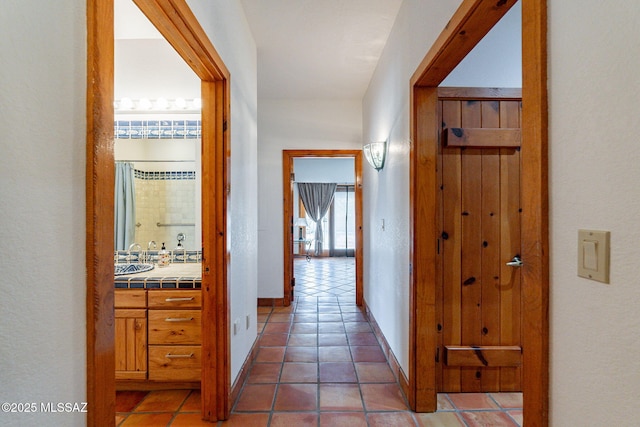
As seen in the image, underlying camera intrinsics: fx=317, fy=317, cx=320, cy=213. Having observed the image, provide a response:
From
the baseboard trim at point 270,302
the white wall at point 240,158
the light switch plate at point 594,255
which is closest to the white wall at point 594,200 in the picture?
the light switch plate at point 594,255

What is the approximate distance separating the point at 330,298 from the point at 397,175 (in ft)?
8.66

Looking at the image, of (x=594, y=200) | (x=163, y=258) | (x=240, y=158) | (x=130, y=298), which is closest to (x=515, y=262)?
(x=594, y=200)

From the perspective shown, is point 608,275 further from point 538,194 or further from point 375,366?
point 375,366

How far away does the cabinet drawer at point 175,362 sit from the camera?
2.08m

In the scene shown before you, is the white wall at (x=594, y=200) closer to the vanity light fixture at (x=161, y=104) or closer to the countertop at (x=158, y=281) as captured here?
the countertop at (x=158, y=281)

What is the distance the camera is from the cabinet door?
206 centimetres

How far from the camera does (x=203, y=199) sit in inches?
71.6

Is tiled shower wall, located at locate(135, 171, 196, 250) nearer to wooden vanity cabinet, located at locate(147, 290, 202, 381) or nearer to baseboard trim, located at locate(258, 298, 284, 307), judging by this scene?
wooden vanity cabinet, located at locate(147, 290, 202, 381)

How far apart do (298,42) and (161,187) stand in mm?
1722

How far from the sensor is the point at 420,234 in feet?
6.16

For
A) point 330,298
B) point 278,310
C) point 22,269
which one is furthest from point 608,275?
point 330,298

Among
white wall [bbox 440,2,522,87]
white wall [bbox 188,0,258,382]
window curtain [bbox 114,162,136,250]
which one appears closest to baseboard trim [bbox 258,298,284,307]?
white wall [bbox 188,0,258,382]

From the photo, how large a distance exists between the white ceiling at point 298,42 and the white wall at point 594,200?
1849 mm

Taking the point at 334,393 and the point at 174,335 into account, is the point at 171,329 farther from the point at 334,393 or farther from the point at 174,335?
the point at 334,393
